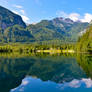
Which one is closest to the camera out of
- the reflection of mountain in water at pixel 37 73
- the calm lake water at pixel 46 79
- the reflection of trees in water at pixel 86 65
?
the calm lake water at pixel 46 79

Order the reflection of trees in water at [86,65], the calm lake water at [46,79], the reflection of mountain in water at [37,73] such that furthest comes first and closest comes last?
1. the reflection of trees in water at [86,65]
2. the reflection of mountain in water at [37,73]
3. the calm lake water at [46,79]

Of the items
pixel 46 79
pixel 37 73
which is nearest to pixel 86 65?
pixel 37 73

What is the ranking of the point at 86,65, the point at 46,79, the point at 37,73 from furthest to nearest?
1. the point at 86,65
2. the point at 37,73
3. the point at 46,79

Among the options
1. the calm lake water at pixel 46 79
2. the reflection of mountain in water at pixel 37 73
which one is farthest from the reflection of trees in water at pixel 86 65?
the reflection of mountain in water at pixel 37 73

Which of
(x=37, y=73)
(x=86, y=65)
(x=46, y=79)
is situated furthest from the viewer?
(x=86, y=65)

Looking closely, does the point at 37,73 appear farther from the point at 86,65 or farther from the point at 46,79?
the point at 86,65

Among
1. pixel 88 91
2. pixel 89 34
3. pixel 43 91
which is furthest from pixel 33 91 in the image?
pixel 89 34

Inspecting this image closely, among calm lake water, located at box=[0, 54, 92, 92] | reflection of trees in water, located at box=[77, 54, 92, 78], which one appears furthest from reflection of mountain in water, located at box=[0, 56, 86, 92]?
reflection of trees in water, located at box=[77, 54, 92, 78]

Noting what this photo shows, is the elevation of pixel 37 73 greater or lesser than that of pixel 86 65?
lesser

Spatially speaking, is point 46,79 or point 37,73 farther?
point 37,73

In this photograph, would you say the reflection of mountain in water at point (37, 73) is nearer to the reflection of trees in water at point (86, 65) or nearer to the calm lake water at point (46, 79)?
the calm lake water at point (46, 79)

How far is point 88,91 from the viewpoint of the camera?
31.8m

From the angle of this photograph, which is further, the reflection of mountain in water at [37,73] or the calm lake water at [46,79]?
the reflection of mountain in water at [37,73]

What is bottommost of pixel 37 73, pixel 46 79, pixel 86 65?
pixel 37 73
